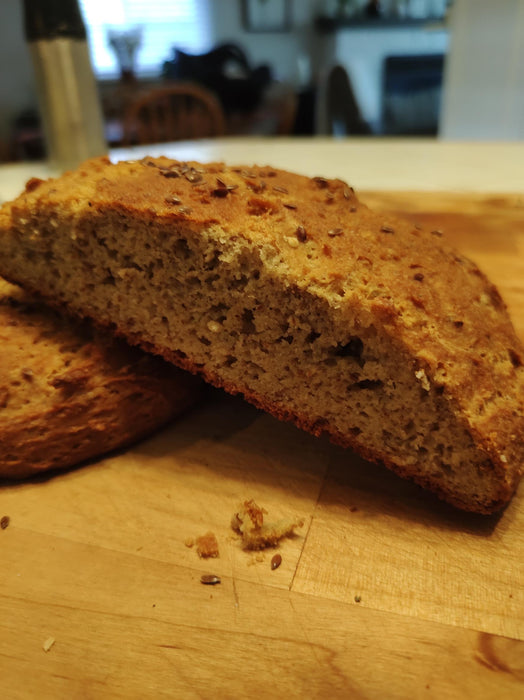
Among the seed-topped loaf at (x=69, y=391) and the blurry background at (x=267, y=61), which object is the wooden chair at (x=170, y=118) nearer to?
the blurry background at (x=267, y=61)

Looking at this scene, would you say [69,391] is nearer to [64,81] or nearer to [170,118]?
[64,81]

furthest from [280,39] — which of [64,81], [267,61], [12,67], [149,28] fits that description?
[64,81]

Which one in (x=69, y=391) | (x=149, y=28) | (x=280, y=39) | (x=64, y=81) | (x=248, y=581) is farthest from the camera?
(x=280, y=39)

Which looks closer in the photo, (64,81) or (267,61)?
(64,81)

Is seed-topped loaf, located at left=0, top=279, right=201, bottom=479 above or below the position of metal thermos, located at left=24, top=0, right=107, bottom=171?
below

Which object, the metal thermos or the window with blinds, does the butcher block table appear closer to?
the metal thermos

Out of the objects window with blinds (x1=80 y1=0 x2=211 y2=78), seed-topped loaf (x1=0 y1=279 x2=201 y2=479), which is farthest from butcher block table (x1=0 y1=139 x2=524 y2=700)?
window with blinds (x1=80 y1=0 x2=211 y2=78)
